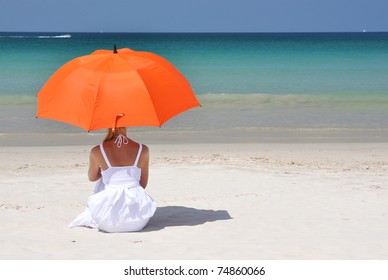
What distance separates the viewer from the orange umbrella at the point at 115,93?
6.55 meters

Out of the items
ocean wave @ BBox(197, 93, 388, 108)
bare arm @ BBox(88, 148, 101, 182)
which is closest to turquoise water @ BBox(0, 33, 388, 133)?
ocean wave @ BBox(197, 93, 388, 108)

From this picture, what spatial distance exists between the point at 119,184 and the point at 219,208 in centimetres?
161

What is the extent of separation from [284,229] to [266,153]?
622cm

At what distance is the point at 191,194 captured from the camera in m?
9.01

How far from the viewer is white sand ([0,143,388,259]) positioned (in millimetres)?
6312

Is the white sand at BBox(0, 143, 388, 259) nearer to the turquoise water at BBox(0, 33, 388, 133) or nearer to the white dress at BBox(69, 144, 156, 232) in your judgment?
the white dress at BBox(69, 144, 156, 232)

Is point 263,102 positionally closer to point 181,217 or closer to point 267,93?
point 267,93

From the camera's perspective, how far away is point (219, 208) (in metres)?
8.13

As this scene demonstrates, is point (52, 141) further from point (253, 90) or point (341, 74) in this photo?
point (341, 74)

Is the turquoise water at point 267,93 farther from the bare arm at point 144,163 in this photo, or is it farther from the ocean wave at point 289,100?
the bare arm at point 144,163

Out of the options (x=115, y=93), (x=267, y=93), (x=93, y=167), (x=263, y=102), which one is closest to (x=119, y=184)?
(x=93, y=167)

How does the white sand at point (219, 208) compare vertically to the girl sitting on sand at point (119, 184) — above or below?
below

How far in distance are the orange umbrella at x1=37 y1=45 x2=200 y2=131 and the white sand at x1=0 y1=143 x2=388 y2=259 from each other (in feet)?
3.54

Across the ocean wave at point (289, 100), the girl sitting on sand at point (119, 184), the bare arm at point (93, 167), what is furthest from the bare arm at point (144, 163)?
the ocean wave at point (289, 100)
